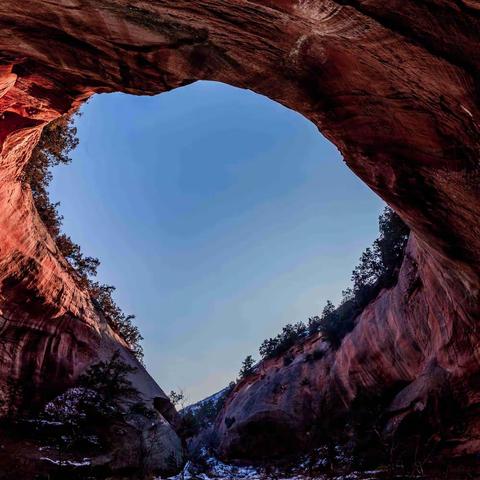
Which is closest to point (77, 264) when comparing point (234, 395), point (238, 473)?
point (238, 473)

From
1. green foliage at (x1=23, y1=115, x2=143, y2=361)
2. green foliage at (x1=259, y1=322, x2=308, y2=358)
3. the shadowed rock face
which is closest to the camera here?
the shadowed rock face

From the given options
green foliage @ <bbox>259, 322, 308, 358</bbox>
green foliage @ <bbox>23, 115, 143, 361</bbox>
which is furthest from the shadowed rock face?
green foliage @ <bbox>259, 322, 308, 358</bbox>

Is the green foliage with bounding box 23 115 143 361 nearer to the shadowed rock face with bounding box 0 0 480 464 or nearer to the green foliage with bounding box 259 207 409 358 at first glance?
the shadowed rock face with bounding box 0 0 480 464

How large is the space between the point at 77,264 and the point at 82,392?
9523mm

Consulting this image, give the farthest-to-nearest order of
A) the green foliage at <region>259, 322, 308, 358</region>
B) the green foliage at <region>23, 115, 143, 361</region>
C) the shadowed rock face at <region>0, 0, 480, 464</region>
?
the green foliage at <region>259, 322, 308, 358</region>
the green foliage at <region>23, 115, 143, 361</region>
the shadowed rock face at <region>0, 0, 480, 464</region>

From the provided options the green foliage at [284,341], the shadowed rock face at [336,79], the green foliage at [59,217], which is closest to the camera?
the shadowed rock face at [336,79]

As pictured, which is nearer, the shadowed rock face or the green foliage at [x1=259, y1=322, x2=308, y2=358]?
the shadowed rock face

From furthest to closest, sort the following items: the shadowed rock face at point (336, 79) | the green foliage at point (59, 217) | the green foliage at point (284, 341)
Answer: the green foliage at point (284, 341), the green foliage at point (59, 217), the shadowed rock face at point (336, 79)

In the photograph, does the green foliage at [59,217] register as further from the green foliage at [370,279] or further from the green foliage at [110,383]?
the green foliage at [370,279]

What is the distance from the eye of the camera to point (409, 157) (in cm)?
926

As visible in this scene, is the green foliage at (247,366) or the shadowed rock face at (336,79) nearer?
the shadowed rock face at (336,79)

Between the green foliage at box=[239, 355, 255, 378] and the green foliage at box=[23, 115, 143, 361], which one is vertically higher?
the green foliage at box=[23, 115, 143, 361]

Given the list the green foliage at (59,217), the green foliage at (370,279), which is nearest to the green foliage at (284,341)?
the green foliage at (370,279)

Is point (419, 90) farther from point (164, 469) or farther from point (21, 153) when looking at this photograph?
point (164, 469)
